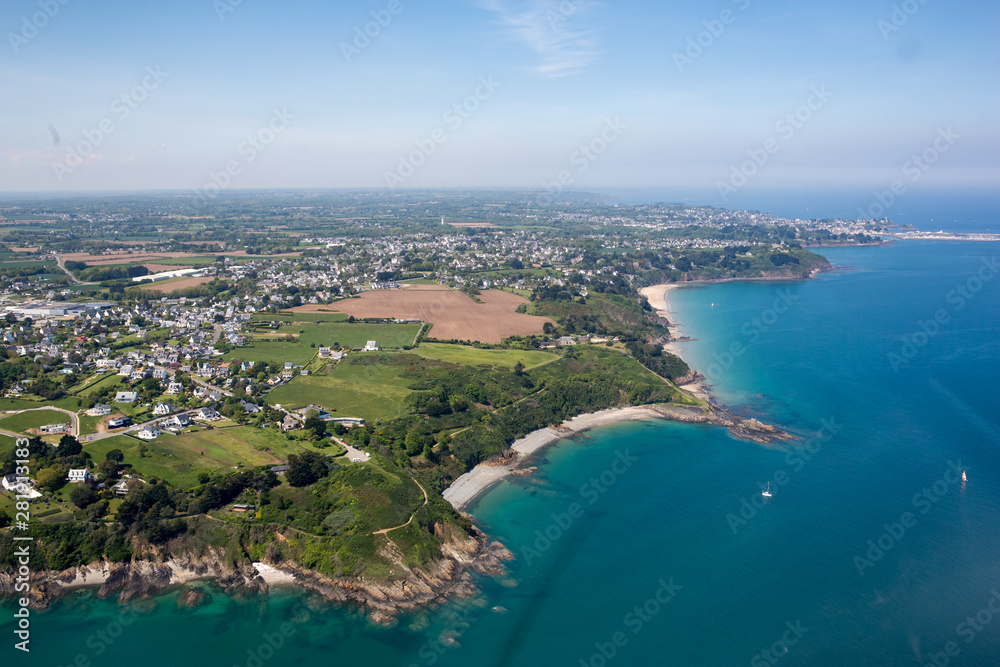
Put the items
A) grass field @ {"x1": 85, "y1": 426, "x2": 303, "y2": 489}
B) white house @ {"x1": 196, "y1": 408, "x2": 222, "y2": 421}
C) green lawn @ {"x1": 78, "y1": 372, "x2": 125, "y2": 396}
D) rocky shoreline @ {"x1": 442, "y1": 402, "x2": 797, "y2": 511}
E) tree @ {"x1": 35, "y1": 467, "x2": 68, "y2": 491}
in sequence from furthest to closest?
green lawn @ {"x1": 78, "y1": 372, "x2": 125, "y2": 396} → white house @ {"x1": 196, "y1": 408, "x2": 222, "y2": 421} → rocky shoreline @ {"x1": 442, "y1": 402, "x2": 797, "y2": 511} → grass field @ {"x1": 85, "y1": 426, "x2": 303, "y2": 489} → tree @ {"x1": 35, "y1": 467, "x2": 68, "y2": 491}

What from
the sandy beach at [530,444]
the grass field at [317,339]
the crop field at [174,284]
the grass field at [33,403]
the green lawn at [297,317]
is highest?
the crop field at [174,284]

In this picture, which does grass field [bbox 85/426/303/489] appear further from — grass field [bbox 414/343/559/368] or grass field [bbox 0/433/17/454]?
grass field [bbox 414/343/559/368]

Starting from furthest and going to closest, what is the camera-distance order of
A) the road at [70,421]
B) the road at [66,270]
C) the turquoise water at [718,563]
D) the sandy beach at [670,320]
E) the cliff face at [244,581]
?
the road at [66,270] → the sandy beach at [670,320] → the road at [70,421] → the cliff face at [244,581] → the turquoise water at [718,563]

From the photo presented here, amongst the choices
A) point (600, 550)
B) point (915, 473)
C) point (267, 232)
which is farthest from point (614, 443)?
point (267, 232)

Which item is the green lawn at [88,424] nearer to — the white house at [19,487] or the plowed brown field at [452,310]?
the white house at [19,487]

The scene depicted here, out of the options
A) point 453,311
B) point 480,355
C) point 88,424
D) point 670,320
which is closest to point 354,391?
point 480,355

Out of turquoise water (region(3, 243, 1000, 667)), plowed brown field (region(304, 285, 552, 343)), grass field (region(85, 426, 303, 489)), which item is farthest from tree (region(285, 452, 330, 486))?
plowed brown field (region(304, 285, 552, 343))

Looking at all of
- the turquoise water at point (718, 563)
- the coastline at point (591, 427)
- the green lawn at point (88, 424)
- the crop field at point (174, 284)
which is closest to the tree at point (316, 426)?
the coastline at point (591, 427)

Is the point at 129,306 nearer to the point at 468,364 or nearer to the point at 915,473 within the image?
the point at 468,364
